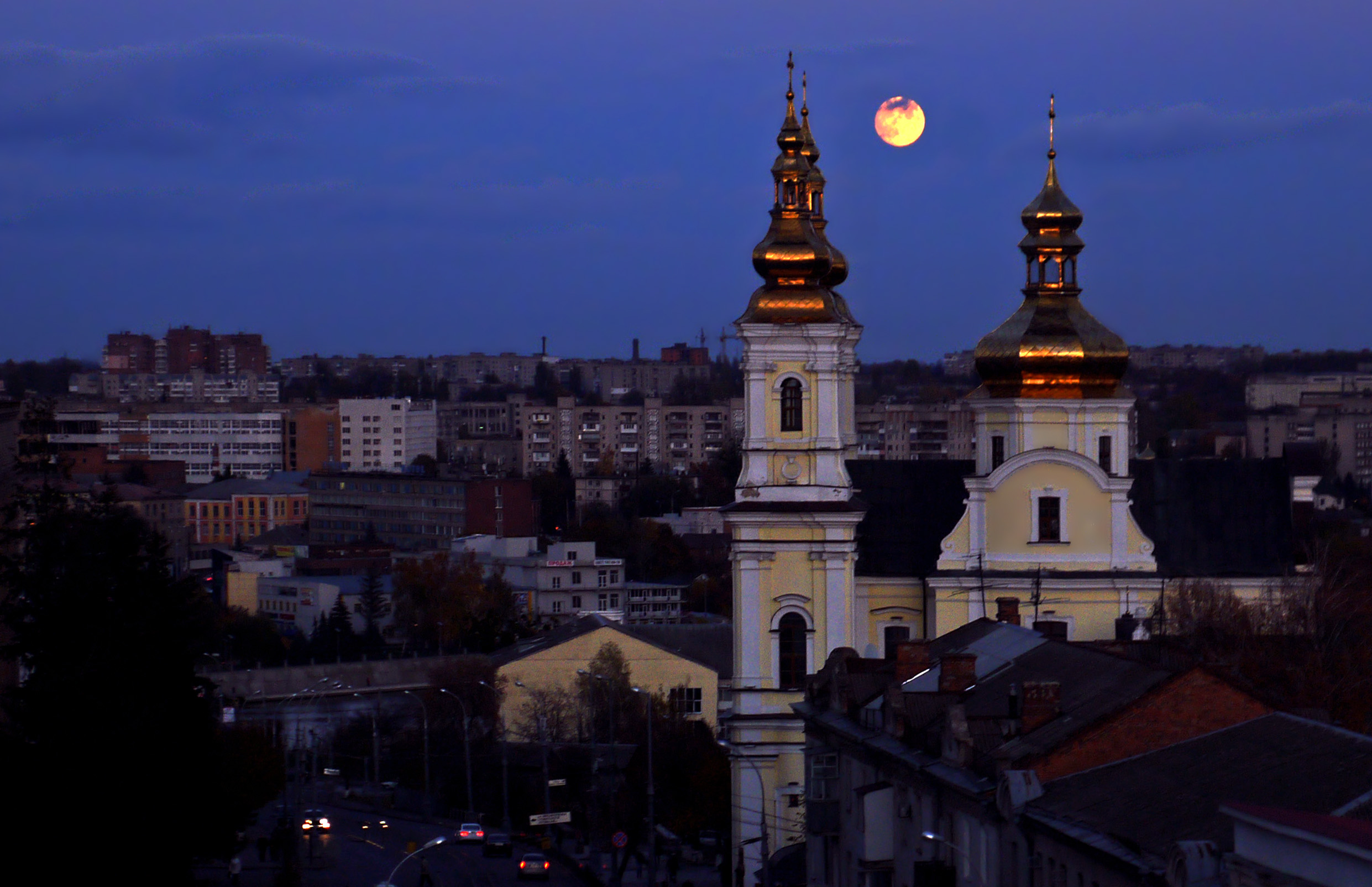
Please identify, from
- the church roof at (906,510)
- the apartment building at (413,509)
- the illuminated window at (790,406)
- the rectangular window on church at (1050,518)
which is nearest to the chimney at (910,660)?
the illuminated window at (790,406)

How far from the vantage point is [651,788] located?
53094 millimetres

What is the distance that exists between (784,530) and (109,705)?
14282mm

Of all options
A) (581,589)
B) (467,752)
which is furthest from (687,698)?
(581,589)

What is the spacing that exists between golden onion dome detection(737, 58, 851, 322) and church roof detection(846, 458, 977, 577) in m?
4.63

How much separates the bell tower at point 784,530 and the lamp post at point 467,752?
18.8 m

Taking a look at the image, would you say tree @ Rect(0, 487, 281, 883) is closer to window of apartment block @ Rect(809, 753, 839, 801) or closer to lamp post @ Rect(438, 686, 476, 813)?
window of apartment block @ Rect(809, 753, 839, 801)

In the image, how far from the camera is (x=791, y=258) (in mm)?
49969

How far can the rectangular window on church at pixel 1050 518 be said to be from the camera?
52.2 meters

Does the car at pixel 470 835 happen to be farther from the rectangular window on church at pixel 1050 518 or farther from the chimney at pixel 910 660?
the chimney at pixel 910 660

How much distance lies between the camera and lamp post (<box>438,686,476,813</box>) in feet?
222

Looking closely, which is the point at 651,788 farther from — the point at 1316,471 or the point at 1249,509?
the point at 1316,471

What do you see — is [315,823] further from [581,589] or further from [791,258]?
[581,589]

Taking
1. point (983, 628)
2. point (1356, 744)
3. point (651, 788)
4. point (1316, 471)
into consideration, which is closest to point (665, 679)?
point (651, 788)

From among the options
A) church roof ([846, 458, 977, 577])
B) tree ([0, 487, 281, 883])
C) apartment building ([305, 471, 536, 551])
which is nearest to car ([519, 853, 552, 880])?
tree ([0, 487, 281, 883])
